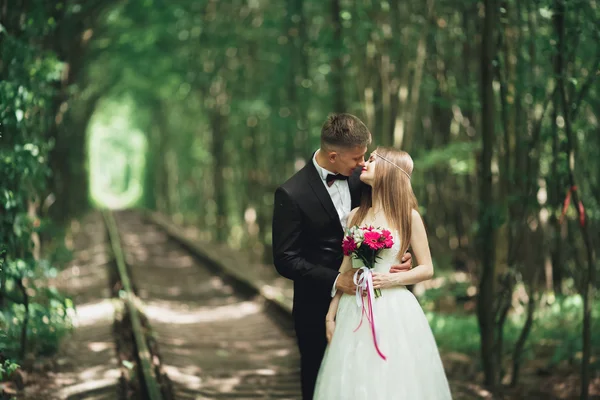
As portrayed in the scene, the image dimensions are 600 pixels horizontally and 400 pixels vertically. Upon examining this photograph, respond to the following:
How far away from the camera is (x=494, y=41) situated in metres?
6.92

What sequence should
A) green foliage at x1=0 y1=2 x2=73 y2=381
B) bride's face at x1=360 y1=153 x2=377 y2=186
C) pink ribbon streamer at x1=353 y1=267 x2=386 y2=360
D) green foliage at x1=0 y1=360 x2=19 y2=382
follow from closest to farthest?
pink ribbon streamer at x1=353 y1=267 x2=386 y2=360
bride's face at x1=360 y1=153 x2=377 y2=186
green foliage at x1=0 y1=360 x2=19 y2=382
green foliage at x1=0 y1=2 x2=73 y2=381

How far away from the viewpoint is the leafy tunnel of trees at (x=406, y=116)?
7.04 m

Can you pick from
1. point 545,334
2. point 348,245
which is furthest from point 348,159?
point 545,334

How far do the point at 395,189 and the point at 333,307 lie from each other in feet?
2.68

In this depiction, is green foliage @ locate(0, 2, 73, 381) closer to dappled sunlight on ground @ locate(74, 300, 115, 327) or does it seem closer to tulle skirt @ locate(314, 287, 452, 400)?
dappled sunlight on ground @ locate(74, 300, 115, 327)

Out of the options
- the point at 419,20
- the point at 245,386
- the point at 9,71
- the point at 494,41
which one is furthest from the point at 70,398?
the point at 419,20

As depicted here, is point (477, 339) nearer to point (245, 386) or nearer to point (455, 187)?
point (245, 386)

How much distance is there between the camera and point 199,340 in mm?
9820

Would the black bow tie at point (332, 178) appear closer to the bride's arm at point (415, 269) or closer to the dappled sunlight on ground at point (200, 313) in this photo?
the bride's arm at point (415, 269)

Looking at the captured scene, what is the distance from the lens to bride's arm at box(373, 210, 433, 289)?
419 centimetres

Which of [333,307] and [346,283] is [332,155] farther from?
[333,307]

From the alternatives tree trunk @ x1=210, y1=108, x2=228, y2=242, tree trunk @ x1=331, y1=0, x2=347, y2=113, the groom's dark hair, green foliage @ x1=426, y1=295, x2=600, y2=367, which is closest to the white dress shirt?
the groom's dark hair

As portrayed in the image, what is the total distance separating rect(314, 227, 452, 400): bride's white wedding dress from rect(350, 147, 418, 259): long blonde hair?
0.09 metres

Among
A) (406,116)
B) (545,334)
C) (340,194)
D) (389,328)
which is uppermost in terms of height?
(406,116)
